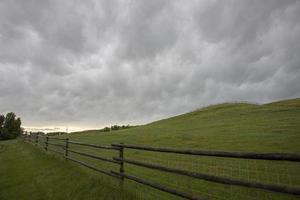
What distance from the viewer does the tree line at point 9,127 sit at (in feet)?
304

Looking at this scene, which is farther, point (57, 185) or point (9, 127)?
point (9, 127)

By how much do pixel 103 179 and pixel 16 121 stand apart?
4172 inches

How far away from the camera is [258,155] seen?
4.31m

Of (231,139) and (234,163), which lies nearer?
(234,163)

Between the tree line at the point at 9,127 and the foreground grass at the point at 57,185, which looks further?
the tree line at the point at 9,127

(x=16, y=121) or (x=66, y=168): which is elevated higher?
(x=16, y=121)

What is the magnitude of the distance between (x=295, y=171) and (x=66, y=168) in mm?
10061

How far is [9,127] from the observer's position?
96438mm

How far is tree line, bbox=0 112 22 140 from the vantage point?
92562 mm

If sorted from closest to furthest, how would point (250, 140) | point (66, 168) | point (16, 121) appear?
point (66, 168) → point (250, 140) → point (16, 121)

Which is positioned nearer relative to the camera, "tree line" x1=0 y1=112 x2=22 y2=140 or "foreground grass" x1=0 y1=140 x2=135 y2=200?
"foreground grass" x1=0 y1=140 x2=135 y2=200

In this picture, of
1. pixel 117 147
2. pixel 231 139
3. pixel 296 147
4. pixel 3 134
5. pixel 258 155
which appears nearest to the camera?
pixel 258 155

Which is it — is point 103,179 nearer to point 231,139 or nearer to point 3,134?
point 231,139

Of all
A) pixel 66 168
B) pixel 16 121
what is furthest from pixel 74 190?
pixel 16 121
